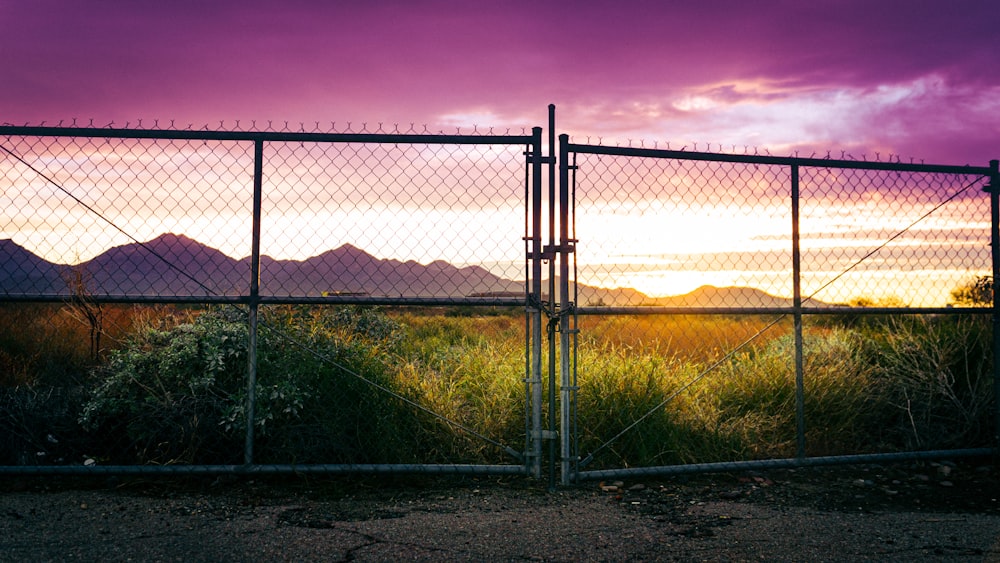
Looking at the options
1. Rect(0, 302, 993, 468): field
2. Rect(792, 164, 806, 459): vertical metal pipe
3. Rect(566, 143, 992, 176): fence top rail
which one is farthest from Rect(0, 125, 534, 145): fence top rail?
Rect(792, 164, 806, 459): vertical metal pipe

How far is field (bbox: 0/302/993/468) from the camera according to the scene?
20.0 feet

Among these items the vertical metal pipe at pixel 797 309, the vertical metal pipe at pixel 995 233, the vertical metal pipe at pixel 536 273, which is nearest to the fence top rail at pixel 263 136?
the vertical metal pipe at pixel 536 273

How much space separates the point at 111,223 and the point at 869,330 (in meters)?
9.28

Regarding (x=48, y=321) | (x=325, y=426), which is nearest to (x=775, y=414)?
(x=325, y=426)

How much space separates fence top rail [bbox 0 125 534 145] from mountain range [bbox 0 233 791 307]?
809 mm

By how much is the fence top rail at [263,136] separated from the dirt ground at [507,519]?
2582 mm

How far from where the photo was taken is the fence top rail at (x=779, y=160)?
5832mm

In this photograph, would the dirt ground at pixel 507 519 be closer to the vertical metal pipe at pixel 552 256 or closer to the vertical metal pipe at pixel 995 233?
the vertical metal pipe at pixel 552 256

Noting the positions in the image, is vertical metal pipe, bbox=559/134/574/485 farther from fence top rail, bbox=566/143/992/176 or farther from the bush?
the bush

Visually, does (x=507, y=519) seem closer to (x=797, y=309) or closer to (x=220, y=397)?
(x=220, y=397)

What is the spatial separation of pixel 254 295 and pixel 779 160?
4265 mm

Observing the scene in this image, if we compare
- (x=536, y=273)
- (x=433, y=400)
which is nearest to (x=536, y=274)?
(x=536, y=273)

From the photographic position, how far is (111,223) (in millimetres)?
5695

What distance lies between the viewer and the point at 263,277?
5746 mm
